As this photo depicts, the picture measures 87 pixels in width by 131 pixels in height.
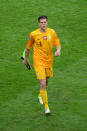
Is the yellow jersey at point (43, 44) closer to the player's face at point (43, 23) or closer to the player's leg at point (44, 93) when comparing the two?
the player's face at point (43, 23)

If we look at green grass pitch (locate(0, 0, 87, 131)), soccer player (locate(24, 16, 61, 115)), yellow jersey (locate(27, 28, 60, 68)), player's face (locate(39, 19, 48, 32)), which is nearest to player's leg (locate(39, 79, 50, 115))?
soccer player (locate(24, 16, 61, 115))

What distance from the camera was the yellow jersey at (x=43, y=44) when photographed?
32.1ft

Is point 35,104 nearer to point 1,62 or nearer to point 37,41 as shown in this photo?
point 37,41

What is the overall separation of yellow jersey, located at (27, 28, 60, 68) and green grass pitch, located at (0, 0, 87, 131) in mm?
1313

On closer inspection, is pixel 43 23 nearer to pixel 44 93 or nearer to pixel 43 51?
pixel 43 51

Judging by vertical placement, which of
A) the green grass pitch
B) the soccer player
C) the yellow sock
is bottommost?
the green grass pitch

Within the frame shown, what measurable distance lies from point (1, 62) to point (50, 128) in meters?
5.01

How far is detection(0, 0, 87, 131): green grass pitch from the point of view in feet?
32.0

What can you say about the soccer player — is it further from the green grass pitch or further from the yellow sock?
the green grass pitch

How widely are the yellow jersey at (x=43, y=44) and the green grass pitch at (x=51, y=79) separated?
4.31 feet

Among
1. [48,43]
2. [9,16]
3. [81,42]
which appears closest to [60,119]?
[48,43]

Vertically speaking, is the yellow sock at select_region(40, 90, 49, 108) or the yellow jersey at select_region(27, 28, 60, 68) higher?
the yellow jersey at select_region(27, 28, 60, 68)

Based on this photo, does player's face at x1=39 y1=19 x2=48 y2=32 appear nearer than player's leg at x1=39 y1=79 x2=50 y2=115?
Yes

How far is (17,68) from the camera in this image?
43.8 feet
